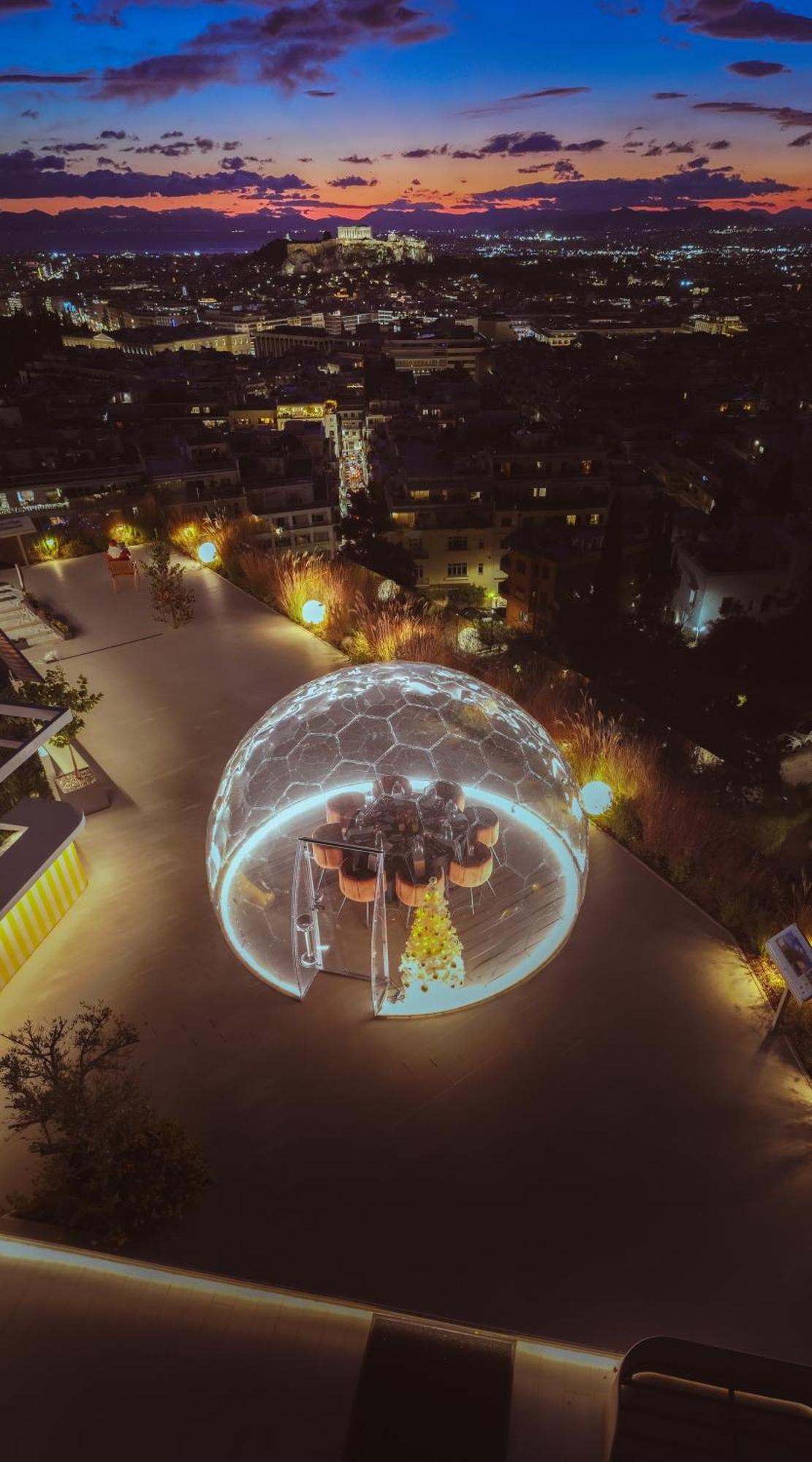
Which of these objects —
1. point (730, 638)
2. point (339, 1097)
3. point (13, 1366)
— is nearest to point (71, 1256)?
point (13, 1366)

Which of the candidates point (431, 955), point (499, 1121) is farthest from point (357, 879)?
point (499, 1121)

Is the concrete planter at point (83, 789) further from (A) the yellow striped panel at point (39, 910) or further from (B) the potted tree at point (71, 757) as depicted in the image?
(A) the yellow striped panel at point (39, 910)

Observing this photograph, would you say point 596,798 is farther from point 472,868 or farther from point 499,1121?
point 499,1121

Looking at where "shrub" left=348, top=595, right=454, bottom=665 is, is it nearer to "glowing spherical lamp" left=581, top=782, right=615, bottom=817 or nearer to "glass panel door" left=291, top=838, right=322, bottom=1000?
"glowing spherical lamp" left=581, top=782, right=615, bottom=817

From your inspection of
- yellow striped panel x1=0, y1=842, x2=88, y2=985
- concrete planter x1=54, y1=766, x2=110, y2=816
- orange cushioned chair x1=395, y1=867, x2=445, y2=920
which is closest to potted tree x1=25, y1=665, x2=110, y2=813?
concrete planter x1=54, y1=766, x2=110, y2=816

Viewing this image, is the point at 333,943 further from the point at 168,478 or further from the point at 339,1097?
the point at 168,478

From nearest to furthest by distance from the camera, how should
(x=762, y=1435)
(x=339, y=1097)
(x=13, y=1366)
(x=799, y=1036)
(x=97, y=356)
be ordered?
1. (x=762, y=1435)
2. (x=13, y=1366)
3. (x=339, y=1097)
4. (x=799, y=1036)
5. (x=97, y=356)
